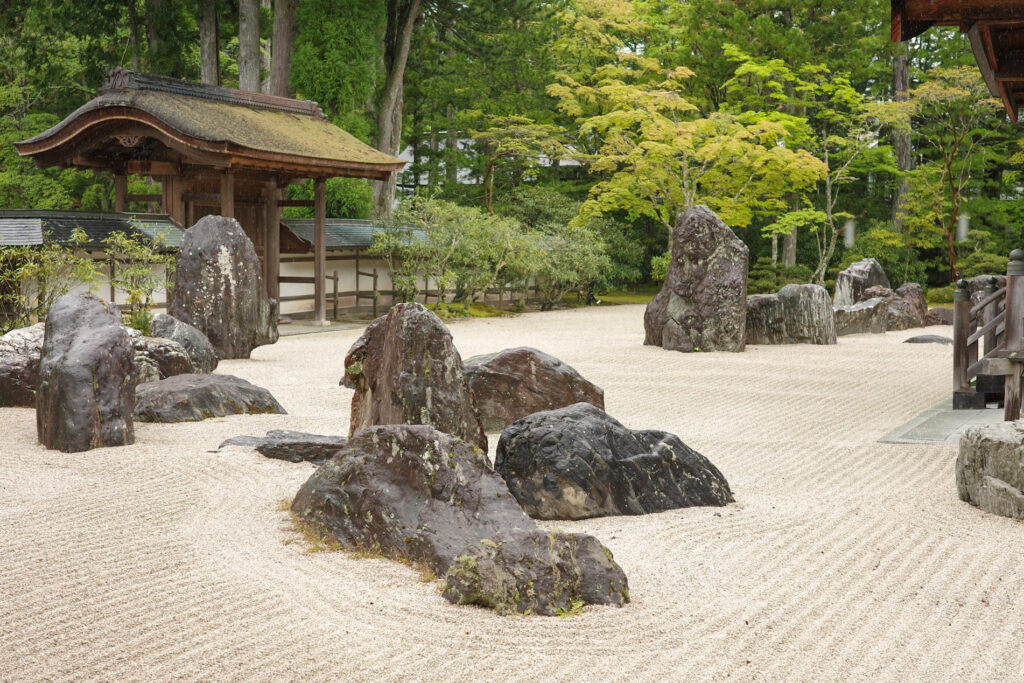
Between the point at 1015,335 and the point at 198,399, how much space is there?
20.6 feet

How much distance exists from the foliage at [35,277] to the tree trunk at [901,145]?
19.4 m

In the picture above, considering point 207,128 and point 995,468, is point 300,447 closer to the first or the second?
point 995,468

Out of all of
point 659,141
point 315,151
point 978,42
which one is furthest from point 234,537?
point 659,141

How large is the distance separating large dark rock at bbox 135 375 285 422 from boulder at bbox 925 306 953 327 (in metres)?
16.0

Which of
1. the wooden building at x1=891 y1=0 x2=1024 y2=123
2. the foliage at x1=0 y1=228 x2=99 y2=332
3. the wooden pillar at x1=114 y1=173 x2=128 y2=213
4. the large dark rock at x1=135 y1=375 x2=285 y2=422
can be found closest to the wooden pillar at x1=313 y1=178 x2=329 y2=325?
the wooden pillar at x1=114 y1=173 x2=128 y2=213

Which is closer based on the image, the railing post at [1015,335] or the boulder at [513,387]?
the railing post at [1015,335]

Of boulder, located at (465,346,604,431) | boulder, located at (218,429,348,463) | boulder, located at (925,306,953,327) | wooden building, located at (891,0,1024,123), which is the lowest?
Result: boulder, located at (218,429,348,463)

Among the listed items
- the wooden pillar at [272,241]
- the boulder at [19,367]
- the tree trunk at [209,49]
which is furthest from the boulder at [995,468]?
the tree trunk at [209,49]

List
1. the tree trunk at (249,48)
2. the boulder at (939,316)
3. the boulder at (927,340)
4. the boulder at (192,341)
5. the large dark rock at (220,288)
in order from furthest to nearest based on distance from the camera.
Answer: the tree trunk at (249,48), the boulder at (939,316), the boulder at (927,340), the large dark rock at (220,288), the boulder at (192,341)

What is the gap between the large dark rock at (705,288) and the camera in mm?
14477

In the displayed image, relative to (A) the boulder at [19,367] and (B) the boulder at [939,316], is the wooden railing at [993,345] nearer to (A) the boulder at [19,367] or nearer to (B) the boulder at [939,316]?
(A) the boulder at [19,367]

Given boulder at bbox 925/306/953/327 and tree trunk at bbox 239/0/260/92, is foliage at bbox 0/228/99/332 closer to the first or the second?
tree trunk at bbox 239/0/260/92

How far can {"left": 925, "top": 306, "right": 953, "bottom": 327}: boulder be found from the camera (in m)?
20.6

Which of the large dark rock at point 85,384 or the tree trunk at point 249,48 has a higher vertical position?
the tree trunk at point 249,48
